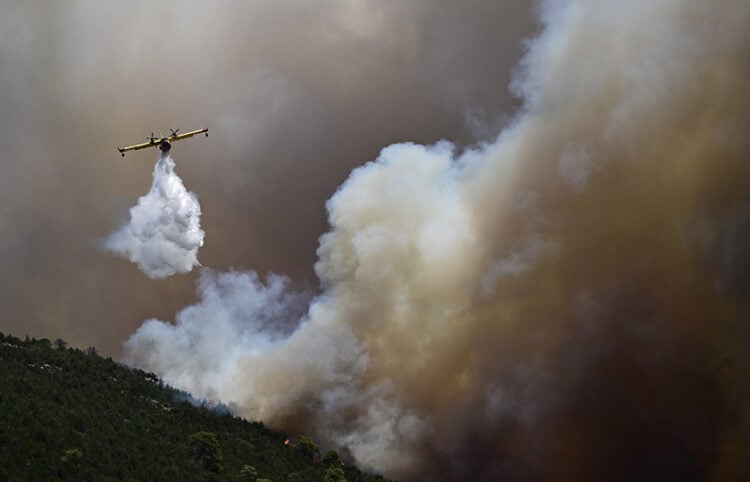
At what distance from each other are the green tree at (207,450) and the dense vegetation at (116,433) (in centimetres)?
12

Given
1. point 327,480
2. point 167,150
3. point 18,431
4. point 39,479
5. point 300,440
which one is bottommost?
point 39,479

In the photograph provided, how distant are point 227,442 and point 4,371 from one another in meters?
28.3

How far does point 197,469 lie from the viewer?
105 metres

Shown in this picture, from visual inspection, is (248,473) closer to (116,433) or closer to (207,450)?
(207,450)

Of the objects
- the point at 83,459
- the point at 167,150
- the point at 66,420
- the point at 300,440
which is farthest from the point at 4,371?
the point at 300,440

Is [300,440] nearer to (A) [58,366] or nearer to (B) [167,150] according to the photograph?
(A) [58,366]

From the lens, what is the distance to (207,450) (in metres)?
112

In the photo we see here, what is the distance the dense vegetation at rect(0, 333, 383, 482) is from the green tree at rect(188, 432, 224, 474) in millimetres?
119

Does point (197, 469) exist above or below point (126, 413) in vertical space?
below

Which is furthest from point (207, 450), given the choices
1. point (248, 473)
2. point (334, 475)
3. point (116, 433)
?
point (334, 475)

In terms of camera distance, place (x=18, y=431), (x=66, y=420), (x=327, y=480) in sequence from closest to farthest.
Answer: (x=18, y=431) < (x=66, y=420) < (x=327, y=480)

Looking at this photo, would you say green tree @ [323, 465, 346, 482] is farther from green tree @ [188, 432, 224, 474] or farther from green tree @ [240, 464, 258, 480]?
green tree @ [188, 432, 224, 474]

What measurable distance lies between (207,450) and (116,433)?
1204cm

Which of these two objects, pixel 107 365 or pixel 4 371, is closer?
pixel 4 371
